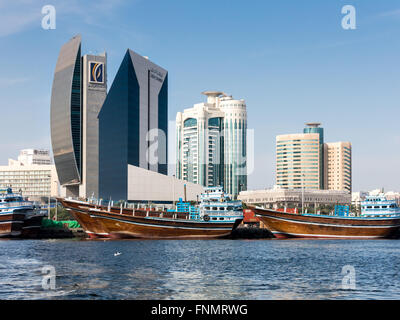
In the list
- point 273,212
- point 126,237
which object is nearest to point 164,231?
point 126,237

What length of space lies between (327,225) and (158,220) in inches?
1482

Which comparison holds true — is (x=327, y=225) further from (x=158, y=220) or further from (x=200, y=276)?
(x=200, y=276)

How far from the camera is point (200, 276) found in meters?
53.7

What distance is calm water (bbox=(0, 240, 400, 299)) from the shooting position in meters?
42.4

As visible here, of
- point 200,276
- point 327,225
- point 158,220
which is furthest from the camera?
point 327,225

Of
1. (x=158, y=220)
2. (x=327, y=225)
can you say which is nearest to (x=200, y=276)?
(x=158, y=220)

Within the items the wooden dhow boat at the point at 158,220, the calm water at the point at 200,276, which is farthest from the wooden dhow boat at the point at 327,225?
the calm water at the point at 200,276

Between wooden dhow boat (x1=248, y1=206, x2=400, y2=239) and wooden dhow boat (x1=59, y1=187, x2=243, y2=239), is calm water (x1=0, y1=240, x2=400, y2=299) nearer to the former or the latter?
wooden dhow boat (x1=59, y1=187, x2=243, y2=239)

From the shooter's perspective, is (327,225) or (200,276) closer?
(200,276)

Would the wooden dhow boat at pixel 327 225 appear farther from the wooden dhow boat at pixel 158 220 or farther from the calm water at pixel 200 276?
the calm water at pixel 200 276

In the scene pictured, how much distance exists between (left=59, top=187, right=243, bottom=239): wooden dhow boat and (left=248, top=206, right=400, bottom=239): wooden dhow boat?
24.0 feet

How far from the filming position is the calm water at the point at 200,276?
42406 millimetres

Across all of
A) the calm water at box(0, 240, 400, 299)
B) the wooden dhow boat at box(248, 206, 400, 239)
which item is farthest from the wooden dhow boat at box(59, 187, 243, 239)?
the calm water at box(0, 240, 400, 299)
